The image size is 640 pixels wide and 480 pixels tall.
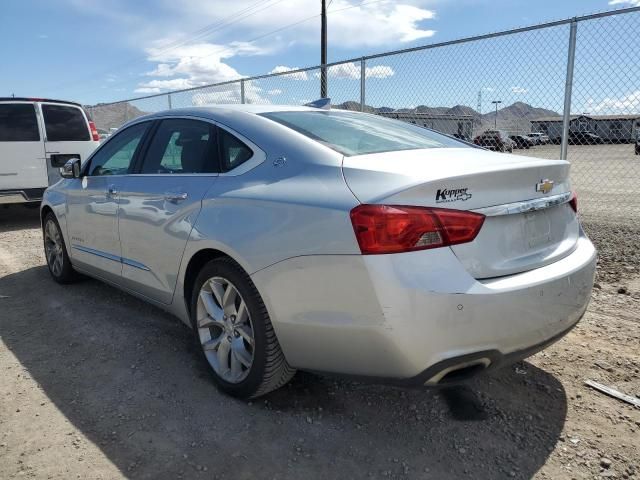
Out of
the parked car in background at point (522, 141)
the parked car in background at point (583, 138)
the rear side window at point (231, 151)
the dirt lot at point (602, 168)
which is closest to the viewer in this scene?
the rear side window at point (231, 151)

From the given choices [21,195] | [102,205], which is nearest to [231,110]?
[102,205]

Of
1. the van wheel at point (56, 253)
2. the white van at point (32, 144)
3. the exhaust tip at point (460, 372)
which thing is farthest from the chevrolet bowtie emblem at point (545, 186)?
the white van at point (32, 144)

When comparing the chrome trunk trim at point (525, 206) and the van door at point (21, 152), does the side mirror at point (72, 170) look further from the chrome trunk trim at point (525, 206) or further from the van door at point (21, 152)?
the van door at point (21, 152)

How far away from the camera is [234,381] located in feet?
9.45

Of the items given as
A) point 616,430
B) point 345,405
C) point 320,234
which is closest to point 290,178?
point 320,234

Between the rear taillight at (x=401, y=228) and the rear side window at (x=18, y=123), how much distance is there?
308 inches

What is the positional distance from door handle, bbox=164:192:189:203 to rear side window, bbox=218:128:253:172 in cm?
30

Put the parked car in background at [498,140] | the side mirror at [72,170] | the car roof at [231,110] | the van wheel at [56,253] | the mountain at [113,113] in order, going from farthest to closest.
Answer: the mountain at [113,113] < the parked car in background at [498,140] < the van wheel at [56,253] < the side mirror at [72,170] < the car roof at [231,110]

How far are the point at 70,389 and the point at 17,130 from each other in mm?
6609

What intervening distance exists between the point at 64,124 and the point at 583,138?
7.60m

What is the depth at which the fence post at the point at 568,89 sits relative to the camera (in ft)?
17.4

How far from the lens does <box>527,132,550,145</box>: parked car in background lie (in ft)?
20.4

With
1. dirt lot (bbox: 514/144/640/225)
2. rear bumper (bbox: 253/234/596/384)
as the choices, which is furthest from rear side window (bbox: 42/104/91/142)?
rear bumper (bbox: 253/234/596/384)

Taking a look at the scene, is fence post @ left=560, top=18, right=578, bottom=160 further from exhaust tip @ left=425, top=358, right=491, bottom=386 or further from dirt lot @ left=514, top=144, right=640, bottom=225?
exhaust tip @ left=425, top=358, right=491, bottom=386
